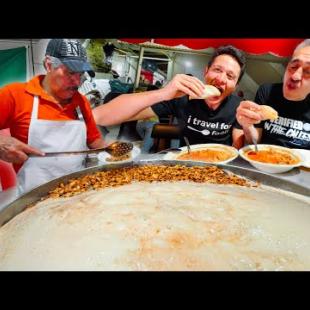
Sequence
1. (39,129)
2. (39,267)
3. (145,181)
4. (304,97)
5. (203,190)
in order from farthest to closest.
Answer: (304,97)
(39,129)
(145,181)
(203,190)
(39,267)

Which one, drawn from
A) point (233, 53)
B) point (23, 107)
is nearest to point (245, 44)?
point (233, 53)

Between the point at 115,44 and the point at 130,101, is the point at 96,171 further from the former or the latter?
the point at 115,44

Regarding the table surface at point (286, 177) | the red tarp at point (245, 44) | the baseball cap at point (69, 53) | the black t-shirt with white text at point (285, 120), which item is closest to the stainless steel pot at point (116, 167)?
the table surface at point (286, 177)

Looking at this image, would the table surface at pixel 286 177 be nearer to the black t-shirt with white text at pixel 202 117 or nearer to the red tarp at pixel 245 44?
the black t-shirt with white text at pixel 202 117

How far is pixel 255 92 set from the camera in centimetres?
207

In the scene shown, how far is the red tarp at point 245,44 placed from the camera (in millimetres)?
1969

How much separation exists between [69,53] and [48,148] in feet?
1.94

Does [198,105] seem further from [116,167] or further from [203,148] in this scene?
[116,167]

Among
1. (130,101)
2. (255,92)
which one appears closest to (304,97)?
(255,92)

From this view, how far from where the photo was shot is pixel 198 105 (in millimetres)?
2117

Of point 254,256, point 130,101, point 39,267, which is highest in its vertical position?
point 130,101

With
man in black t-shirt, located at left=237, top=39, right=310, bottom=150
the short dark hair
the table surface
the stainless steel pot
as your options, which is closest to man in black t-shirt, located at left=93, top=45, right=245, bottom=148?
the short dark hair

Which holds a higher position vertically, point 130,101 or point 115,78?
point 115,78

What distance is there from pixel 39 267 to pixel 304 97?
1.83m
